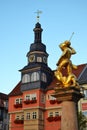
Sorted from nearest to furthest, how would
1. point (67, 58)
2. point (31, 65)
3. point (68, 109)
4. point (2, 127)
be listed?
point (68, 109), point (67, 58), point (31, 65), point (2, 127)

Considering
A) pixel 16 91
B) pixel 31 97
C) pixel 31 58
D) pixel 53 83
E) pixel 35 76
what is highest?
pixel 31 58

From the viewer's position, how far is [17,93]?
177 ft

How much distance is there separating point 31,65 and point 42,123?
10.2 metres

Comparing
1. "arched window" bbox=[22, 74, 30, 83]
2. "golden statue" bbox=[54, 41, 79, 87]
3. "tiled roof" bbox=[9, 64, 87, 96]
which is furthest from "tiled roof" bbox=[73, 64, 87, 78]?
"golden statue" bbox=[54, 41, 79, 87]

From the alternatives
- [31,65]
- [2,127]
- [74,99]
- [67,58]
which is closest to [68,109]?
[74,99]

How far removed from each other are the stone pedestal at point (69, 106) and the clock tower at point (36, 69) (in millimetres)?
32852

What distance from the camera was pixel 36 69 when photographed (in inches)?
2015

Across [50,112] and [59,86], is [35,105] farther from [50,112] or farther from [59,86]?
[59,86]

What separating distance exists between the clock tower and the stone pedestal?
32.9 meters

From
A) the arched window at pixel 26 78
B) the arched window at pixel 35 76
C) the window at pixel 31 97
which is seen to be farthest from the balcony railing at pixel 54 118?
the arched window at pixel 26 78

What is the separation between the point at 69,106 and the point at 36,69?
3416 cm

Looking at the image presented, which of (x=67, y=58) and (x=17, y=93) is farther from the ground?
(x=17, y=93)

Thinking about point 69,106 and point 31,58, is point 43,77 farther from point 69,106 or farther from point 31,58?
point 69,106

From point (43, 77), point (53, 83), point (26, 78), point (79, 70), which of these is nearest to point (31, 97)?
point (26, 78)
